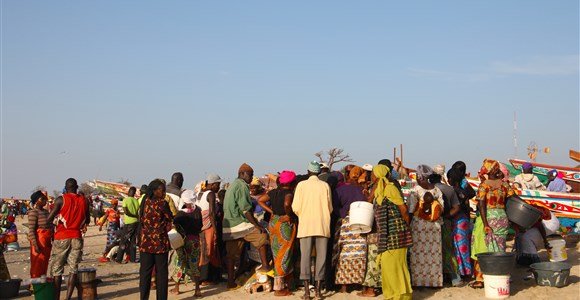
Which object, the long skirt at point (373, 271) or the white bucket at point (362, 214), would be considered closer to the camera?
the white bucket at point (362, 214)

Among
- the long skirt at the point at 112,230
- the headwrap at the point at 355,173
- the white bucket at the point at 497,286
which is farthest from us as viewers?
the long skirt at the point at 112,230

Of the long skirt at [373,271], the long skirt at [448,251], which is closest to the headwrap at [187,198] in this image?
the long skirt at [373,271]

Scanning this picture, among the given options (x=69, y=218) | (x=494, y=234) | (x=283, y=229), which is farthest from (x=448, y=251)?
(x=69, y=218)

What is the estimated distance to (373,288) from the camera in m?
8.85

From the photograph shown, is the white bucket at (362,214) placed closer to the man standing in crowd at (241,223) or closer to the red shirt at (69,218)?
the man standing in crowd at (241,223)

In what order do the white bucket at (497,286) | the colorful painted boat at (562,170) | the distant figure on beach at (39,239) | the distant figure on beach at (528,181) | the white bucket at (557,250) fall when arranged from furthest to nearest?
the colorful painted boat at (562,170) < the distant figure on beach at (528,181) < the white bucket at (557,250) < the distant figure on beach at (39,239) < the white bucket at (497,286)

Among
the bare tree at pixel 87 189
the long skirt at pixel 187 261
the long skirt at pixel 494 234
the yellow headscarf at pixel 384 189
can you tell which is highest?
the yellow headscarf at pixel 384 189

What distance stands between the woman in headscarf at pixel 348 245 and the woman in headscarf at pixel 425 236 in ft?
2.51

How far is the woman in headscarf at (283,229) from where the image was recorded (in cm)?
901

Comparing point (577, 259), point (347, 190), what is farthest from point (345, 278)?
point (577, 259)

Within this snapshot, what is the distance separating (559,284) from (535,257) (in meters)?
1.50

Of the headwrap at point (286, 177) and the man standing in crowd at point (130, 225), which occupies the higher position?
the headwrap at point (286, 177)

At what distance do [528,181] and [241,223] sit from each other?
8.94 meters

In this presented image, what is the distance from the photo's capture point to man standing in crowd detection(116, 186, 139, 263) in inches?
463
